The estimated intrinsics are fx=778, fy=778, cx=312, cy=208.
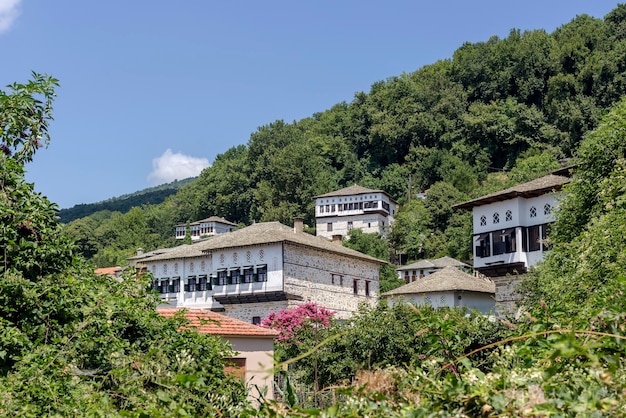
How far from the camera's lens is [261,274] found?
171 feet

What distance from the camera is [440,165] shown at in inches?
3679

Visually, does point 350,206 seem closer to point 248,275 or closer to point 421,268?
point 421,268

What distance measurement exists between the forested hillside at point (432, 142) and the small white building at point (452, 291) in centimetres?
2509

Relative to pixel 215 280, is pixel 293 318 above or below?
A: below

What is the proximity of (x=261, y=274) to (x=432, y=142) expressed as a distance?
5355 cm

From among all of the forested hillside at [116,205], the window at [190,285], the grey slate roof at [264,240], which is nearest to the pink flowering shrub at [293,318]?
the grey slate roof at [264,240]

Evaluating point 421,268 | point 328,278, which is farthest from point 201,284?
point 421,268

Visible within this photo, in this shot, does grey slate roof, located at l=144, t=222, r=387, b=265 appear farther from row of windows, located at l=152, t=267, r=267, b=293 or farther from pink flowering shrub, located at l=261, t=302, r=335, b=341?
pink flowering shrub, located at l=261, t=302, r=335, b=341

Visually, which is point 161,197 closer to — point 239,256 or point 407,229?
point 407,229

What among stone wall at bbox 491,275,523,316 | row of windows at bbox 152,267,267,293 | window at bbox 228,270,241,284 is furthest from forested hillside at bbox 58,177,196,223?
stone wall at bbox 491,275,523,316

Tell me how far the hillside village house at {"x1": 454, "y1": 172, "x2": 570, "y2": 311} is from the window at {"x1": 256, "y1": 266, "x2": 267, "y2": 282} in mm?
14850

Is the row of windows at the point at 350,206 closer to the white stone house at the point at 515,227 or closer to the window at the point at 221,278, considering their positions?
the window at the point at 221,278

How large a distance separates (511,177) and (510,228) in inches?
1393

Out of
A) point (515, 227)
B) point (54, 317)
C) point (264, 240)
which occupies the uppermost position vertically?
point (264, 240)
